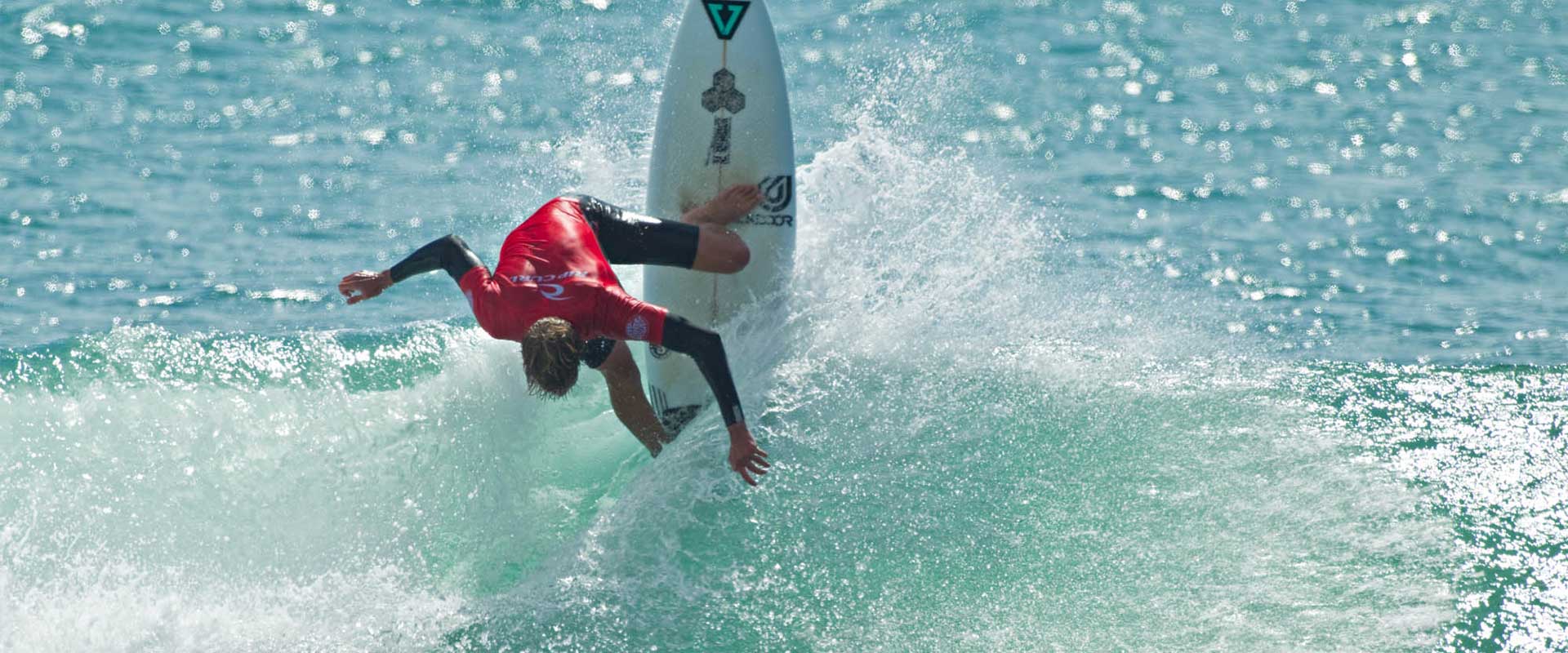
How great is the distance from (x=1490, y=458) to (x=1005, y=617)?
3245 millimetres

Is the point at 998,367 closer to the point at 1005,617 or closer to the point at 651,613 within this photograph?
the point at 1005,617

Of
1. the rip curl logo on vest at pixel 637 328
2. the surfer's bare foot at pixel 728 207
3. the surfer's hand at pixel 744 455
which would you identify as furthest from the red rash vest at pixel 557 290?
the surfer's bare foot at pixel 728 207

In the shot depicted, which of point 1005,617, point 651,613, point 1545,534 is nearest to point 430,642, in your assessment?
point 651,613

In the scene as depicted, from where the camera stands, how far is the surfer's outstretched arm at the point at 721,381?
606cm

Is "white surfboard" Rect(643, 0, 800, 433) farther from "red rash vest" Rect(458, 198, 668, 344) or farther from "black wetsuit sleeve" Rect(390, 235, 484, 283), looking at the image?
"black wetsuit sleeve" Rect(390, 235, 484, 283)

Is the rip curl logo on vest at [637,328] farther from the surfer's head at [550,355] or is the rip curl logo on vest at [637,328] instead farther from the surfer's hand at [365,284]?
the surfer's hand at [365,284]

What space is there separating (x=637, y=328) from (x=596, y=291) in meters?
0.28

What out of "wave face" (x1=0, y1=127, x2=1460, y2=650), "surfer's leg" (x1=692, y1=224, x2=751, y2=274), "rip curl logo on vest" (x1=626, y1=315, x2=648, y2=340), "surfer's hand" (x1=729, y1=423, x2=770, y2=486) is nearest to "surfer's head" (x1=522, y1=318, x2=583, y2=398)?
"rip curl logo on vest" (x1=626, y1=315, x2=648, y2=340)

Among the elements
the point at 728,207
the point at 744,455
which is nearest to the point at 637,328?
the point at 744,455

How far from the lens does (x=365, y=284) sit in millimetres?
7105

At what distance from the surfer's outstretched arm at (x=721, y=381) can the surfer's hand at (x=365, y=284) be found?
5.58 ft

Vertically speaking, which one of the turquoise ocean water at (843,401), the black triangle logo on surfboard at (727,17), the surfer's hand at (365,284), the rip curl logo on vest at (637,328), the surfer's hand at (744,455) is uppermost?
the black triangle logo on surfboard at (727,17)

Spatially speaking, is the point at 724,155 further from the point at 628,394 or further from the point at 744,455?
the point at 744,455

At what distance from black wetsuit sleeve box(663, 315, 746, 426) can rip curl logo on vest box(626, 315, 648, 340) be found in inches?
4.1
